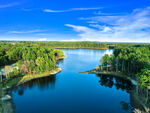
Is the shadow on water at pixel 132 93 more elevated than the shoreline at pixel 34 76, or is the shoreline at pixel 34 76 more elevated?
the shoreline at pixel 34 76

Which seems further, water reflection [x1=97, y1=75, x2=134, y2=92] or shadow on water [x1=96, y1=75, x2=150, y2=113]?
water reflection [x1=97, y1=75, x2=134, y2=92]

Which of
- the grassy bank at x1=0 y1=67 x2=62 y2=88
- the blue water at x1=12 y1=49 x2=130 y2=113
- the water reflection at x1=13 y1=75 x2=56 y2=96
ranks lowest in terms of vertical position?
the blue water at x1=12 y1=49 x2=130 y2=113

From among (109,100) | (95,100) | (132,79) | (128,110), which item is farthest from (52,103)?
(132,79)

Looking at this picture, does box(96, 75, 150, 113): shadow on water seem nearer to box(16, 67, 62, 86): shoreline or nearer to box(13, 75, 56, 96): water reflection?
box(13, 75, 56, 96): water reflection

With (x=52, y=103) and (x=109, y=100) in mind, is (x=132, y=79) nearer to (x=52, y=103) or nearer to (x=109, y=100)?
(x=109, y=100)

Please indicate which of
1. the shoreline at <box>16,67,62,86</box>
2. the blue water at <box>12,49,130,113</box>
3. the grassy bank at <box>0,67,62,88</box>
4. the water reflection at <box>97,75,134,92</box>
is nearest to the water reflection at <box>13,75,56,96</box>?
the blue water at <box>12,49,130,113</box>

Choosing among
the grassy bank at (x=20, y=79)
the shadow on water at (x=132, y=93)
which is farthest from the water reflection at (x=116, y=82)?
the grassy bank at (x=20, y=79)

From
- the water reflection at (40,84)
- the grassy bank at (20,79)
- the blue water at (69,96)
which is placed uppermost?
the grassy bank at (20,79)

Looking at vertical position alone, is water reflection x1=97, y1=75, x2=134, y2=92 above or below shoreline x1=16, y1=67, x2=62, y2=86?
below

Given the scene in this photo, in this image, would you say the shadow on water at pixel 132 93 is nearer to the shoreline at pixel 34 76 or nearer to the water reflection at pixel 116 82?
the water reflection at pixel 116 82
